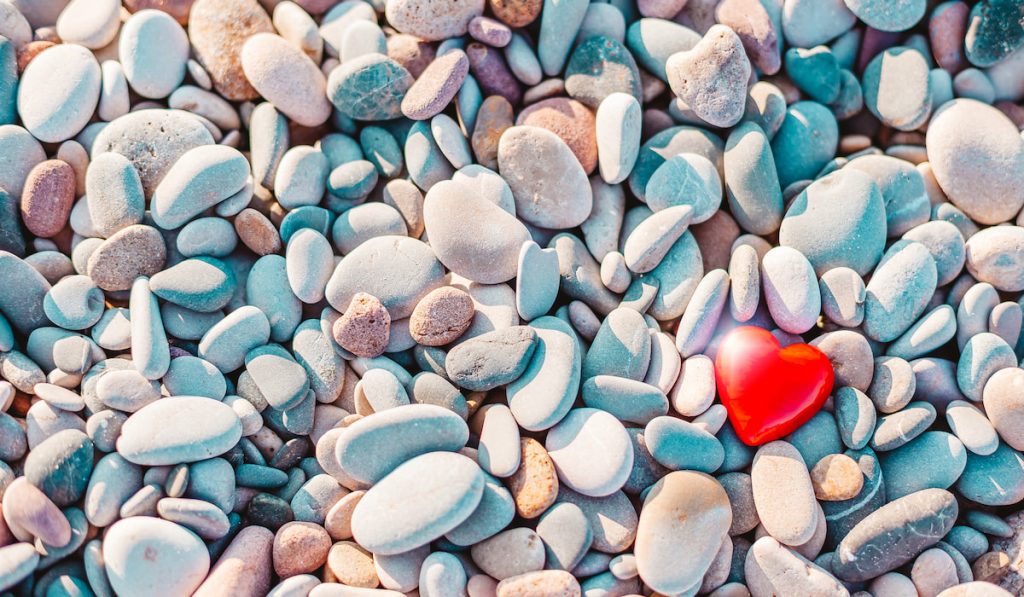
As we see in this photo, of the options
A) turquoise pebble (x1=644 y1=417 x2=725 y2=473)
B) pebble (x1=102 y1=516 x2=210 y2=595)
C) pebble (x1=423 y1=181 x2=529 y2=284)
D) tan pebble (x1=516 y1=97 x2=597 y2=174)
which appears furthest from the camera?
tan pebble (x1=516 y1=97 x2=597 y2=174)

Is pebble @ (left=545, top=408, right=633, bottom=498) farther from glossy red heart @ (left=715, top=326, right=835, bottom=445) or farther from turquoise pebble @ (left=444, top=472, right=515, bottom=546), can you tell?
glossy red heart @ (left=715, top=326, right=835, bottom=445)

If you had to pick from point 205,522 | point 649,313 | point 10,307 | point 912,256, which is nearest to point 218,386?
point 205,522

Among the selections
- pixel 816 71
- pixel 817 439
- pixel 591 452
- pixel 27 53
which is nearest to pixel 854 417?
pixel 817 439

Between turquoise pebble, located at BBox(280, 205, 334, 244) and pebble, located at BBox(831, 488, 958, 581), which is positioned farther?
turquoise pebble, located at BBox(280, 205, 334, 244)

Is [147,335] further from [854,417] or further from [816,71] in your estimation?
[816,71]

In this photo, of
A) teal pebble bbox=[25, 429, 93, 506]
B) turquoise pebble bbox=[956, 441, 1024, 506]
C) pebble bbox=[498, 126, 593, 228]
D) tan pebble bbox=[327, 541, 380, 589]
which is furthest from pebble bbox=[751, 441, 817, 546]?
teal pebble bbox=[25, 429, 93, 506]
